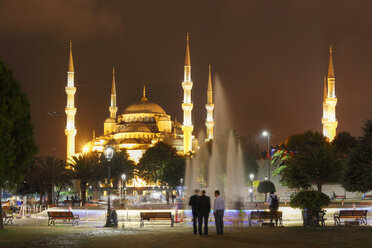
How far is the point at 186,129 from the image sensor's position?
Answer: 280 ft

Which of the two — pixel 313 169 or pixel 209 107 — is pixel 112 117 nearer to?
pixel 209 107

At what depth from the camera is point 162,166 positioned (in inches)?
2908

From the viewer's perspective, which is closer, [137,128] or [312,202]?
[312,202]

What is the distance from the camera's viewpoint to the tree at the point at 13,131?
1667cm

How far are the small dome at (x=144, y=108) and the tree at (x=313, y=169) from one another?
252 feet

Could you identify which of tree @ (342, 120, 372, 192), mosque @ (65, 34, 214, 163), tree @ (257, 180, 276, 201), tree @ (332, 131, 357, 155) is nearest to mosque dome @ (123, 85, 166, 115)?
mosque @ (65, 34, 214, 163)

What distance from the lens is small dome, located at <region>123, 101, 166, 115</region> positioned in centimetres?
11850

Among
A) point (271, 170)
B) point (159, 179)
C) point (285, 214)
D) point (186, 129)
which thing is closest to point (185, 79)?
point (186, 129)

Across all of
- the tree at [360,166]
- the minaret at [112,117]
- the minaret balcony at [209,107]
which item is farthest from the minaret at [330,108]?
the tree at [360,166]

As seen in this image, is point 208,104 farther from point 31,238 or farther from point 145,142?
point 31,238

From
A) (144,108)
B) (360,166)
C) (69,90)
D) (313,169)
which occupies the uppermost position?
(144,108)

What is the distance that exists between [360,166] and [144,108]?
98235 millimetres

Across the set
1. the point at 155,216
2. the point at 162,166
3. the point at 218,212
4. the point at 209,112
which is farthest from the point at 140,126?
the point at 218,212

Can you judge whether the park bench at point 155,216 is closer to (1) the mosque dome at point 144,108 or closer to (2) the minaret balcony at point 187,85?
(2) the minaret balcony at point 187,85
